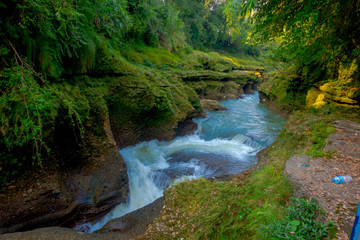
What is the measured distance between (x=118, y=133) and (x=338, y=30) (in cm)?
724

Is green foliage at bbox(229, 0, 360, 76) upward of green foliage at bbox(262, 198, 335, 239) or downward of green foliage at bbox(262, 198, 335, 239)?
upward

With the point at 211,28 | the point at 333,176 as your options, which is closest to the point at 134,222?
the point at 333,176

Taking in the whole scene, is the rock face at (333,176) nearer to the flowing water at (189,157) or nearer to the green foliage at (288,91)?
the flowing water at (189,157)

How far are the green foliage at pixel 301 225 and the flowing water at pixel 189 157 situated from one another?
3533 mm

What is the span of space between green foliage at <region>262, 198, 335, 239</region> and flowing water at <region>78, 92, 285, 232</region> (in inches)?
139

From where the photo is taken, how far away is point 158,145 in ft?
24.9

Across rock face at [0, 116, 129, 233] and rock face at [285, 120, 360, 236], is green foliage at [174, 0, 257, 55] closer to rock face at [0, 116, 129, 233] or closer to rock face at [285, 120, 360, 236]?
rock face at [285, 120, 360, 236]

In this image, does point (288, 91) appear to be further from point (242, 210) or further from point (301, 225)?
point (301, 225)

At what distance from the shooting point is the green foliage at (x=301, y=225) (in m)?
1.86

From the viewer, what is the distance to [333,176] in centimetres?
307

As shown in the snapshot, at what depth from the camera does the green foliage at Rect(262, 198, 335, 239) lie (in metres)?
1.86

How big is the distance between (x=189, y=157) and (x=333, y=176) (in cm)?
452

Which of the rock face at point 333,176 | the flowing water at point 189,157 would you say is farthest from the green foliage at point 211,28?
the rock face at point 333,176

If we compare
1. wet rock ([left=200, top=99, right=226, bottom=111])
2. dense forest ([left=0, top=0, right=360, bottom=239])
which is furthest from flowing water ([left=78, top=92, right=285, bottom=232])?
wet rock ([left=200, top=99, right=226, bottom=111])
